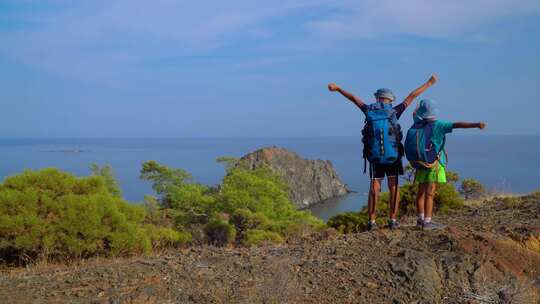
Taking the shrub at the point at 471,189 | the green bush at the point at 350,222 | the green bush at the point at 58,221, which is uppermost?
the green bush at the point at 58,221

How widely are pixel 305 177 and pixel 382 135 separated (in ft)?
220

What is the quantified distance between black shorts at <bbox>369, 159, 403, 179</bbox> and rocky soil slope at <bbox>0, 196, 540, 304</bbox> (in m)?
0.80

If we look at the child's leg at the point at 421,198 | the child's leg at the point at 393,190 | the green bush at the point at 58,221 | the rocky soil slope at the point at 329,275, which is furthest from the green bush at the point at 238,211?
the rocky soil slope at the point at 329,275

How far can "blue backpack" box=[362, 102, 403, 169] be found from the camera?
6.09 m

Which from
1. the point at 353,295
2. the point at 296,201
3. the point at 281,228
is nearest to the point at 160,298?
the point at 353,295

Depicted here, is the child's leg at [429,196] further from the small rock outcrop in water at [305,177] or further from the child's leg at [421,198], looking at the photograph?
the small rock outcrop in water at [305,177]

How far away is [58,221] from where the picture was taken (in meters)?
8.37

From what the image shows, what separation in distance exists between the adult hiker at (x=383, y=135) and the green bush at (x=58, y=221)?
4813 millimetres

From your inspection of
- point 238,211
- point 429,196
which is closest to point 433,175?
point 429,196

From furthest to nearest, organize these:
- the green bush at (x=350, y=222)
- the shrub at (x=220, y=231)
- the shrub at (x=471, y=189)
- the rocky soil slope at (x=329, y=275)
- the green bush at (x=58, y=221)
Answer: the shrub at (x=471, y=189)
the shrub at (x=220, y=231)
the green bush at (x=350, y=222)
the green bush at (x=58, y=221)
the rocky soil slope at (x=329, y=275)

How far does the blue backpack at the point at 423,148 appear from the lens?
603 centimetres

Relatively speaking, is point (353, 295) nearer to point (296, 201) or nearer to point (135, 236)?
point (135, 236)

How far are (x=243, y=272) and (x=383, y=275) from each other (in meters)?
1.43

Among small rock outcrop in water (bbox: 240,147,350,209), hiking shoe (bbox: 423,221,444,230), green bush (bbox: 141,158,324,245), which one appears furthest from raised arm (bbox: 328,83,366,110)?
small rock outcrop in water (bbox: 240,147,350,209)
